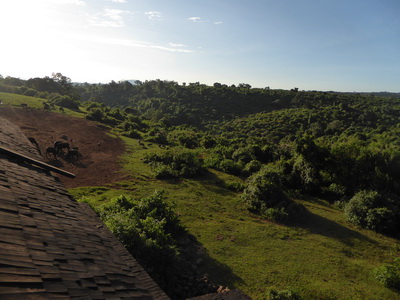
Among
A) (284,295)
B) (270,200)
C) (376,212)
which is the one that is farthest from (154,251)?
(376,212)

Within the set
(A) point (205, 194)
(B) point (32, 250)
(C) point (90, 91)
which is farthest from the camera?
(C) point (90, 91)

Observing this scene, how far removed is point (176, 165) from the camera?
95.8ft

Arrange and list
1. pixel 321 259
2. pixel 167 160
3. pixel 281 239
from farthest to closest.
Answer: pixel 167 160, pixel 281 239, pixel 321 259

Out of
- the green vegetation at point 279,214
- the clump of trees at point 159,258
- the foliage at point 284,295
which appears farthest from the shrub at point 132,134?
the foliage at point 284,295

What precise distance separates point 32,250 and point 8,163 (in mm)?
4287

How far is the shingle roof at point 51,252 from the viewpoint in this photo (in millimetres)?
3633

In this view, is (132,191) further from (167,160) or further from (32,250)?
(32,250)

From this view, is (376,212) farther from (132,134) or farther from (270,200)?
(132,134)

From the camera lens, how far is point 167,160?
1208 inches

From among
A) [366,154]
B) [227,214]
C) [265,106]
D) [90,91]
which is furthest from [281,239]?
[90,91]

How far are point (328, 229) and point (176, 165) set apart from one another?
16322 mm

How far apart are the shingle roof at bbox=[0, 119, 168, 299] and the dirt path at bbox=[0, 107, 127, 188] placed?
17640 mm

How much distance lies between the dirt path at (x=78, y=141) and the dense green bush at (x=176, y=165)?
393 cm

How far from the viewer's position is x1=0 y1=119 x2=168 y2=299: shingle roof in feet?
11.9
